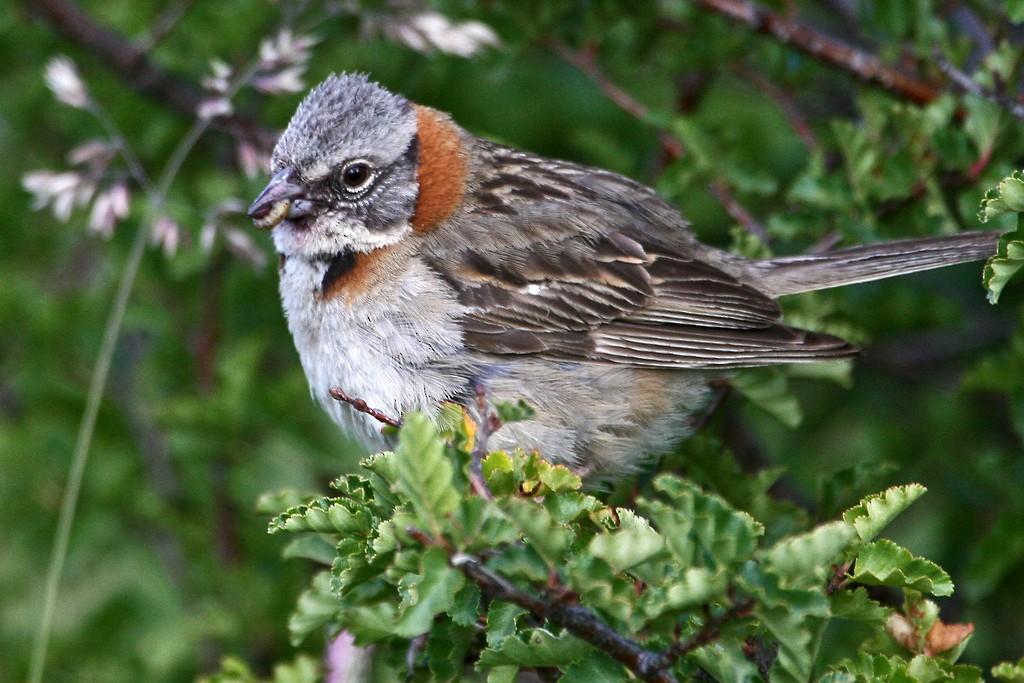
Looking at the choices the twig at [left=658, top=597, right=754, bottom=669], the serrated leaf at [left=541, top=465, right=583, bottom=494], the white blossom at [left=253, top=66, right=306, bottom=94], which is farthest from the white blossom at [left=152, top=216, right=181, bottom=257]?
the twig at [left=658, top=597, right=754, bottom=669]

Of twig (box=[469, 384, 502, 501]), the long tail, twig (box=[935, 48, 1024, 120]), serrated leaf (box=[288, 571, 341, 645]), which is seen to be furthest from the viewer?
the long tail

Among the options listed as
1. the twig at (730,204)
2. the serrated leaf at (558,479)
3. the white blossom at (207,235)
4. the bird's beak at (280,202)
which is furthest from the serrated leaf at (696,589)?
the white blossom at (207,235)

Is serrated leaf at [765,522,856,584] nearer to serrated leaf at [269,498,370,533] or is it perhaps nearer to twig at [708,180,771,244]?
serrated leaf at [269,498,370,533]

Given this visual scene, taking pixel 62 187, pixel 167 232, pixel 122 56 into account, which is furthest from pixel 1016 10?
pixel 122 56

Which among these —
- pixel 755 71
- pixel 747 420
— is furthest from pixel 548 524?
pixel 747 420

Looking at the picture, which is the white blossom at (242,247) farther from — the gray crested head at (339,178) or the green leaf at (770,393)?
the green leaf at (770,393)

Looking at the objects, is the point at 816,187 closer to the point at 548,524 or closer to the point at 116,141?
the point at 548,524
